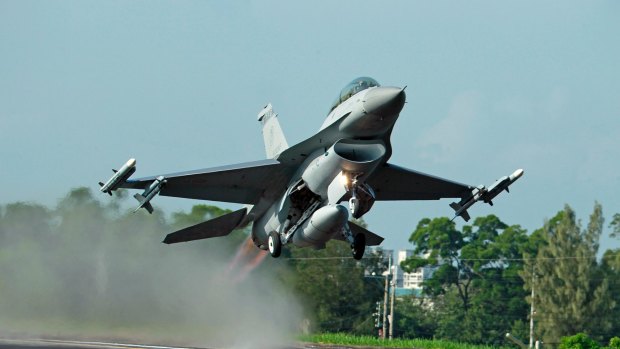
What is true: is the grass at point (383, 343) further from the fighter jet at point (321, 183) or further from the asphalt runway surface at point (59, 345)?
the fighter jet at point (321, 183)

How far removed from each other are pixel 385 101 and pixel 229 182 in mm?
7166

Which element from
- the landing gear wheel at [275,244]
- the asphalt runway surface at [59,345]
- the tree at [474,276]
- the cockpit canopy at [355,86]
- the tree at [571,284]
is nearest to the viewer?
the cockpit canopy at [355,86]

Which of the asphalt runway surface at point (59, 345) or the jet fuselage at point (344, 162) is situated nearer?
the jet fuselage at point (344, 162)

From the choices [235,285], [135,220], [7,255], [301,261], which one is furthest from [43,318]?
[301,261]

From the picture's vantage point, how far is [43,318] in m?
29.9

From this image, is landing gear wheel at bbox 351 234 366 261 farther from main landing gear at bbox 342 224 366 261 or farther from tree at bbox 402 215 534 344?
tree at bbox 402 215 534 344

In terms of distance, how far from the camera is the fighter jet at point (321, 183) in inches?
949

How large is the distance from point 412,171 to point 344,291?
2865 centimetres

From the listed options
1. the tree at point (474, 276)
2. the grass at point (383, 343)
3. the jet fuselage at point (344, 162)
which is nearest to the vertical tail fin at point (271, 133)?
the jet fuselage at point (344, 162)

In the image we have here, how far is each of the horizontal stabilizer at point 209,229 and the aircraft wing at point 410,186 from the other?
4.46 metres

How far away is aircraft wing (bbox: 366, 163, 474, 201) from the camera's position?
96.4 feet

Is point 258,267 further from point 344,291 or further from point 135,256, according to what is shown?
point 344,291

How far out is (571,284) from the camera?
58562mm

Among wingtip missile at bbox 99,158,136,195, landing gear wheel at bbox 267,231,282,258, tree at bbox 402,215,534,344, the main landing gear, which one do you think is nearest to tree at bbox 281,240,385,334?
tree at bbox 402,215,534,344
